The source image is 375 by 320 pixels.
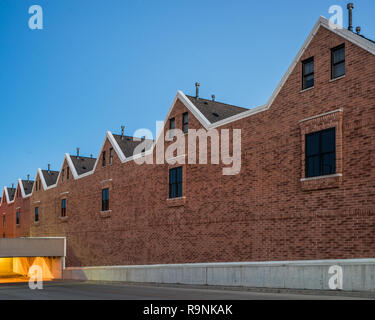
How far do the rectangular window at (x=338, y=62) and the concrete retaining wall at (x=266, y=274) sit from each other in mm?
8028

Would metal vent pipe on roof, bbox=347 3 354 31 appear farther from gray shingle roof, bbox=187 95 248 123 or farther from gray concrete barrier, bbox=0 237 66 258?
gray concrete barrier, bbox=0 237 66 258

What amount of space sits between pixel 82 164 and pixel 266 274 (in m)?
34.7

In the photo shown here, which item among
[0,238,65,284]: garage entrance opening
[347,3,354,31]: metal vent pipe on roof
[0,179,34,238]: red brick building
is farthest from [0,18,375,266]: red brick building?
[0,179,34,238]: red brick building

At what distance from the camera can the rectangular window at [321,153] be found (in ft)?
67.9

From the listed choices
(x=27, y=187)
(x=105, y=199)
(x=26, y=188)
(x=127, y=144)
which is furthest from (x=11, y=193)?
(x=105, y=199)

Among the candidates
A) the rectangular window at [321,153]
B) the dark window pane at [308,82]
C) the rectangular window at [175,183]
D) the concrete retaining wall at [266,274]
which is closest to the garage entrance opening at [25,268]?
the concrete retaining wall at [266,274]

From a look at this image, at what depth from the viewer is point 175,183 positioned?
103ft

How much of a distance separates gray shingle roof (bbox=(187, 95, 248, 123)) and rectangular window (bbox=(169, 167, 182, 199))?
155 inches

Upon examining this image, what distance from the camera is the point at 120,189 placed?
126 ft

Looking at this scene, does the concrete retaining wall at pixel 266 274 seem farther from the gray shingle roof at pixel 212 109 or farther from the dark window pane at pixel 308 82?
the gray shingle roof at pixel 212 109
